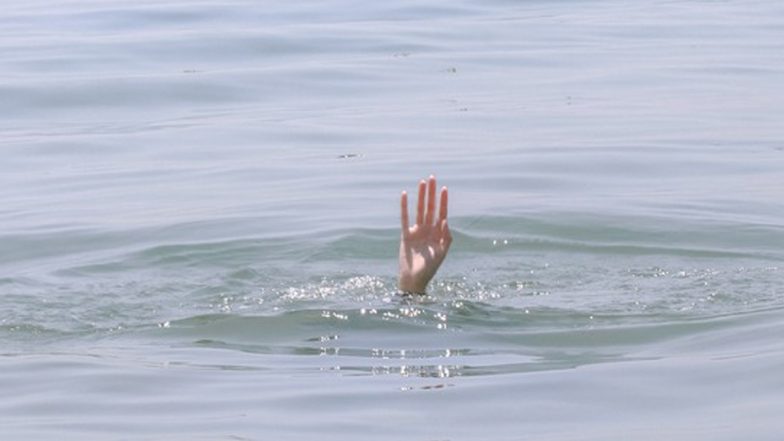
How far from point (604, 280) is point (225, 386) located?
9.03 ft

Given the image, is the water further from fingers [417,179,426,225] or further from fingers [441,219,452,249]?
fingers [417,179,426,225]

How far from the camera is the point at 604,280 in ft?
31.5

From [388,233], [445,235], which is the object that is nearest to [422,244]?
[445,235]

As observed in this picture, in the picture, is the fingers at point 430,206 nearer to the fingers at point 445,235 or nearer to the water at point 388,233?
the fingers at point 445,235

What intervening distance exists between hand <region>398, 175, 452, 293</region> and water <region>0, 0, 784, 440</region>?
140 millimetres

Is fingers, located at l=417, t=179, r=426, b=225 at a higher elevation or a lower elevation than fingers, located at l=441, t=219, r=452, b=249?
higher

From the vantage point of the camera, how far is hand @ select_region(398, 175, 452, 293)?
29.6ft

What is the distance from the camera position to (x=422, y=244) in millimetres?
9148

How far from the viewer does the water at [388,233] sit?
7.11 metres

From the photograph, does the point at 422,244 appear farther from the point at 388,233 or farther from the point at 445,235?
the point at 388,233

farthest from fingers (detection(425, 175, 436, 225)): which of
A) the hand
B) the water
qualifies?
the water

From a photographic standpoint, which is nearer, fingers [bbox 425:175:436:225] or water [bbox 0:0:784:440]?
water [bbox 0:0:784:440]

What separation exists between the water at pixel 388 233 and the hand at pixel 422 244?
0.14 meters

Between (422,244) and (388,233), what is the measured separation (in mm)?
1742
